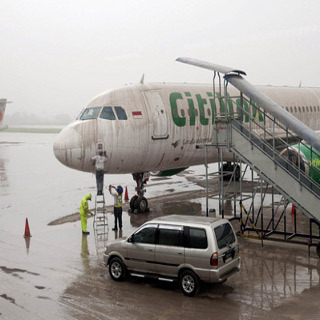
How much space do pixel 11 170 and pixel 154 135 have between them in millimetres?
24645

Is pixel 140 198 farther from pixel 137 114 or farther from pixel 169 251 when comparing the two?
pixel 169 251

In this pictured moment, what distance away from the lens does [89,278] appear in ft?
41.0

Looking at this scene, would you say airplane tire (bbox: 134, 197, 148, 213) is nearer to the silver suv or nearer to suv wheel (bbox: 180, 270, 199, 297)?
the silver suv

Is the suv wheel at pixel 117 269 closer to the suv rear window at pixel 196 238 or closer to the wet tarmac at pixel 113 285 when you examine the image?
the wet tarmac at pixel 113 285

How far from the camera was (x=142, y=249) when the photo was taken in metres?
11.8

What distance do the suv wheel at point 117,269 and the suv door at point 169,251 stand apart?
1.01 m

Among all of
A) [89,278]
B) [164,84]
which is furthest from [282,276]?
[164,84]

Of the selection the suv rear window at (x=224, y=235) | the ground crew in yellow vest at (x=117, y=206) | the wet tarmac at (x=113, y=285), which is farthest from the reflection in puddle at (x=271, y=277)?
the ground crew in yellow vest at (x=117, y=206)

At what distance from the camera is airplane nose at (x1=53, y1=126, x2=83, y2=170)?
17.4 m

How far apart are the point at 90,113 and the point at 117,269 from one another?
8044mm

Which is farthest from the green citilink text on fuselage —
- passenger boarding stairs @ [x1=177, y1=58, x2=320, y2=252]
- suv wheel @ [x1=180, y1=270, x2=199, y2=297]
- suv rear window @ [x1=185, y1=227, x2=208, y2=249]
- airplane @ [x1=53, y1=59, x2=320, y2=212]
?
suv wheel @ [x1=180, y1=270, x2=199, y2=297]

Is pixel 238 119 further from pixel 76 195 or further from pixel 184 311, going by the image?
pixel 76 195

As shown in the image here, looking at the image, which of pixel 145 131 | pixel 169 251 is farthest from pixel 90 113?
pixel 169 251

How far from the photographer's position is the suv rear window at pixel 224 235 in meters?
11.2
